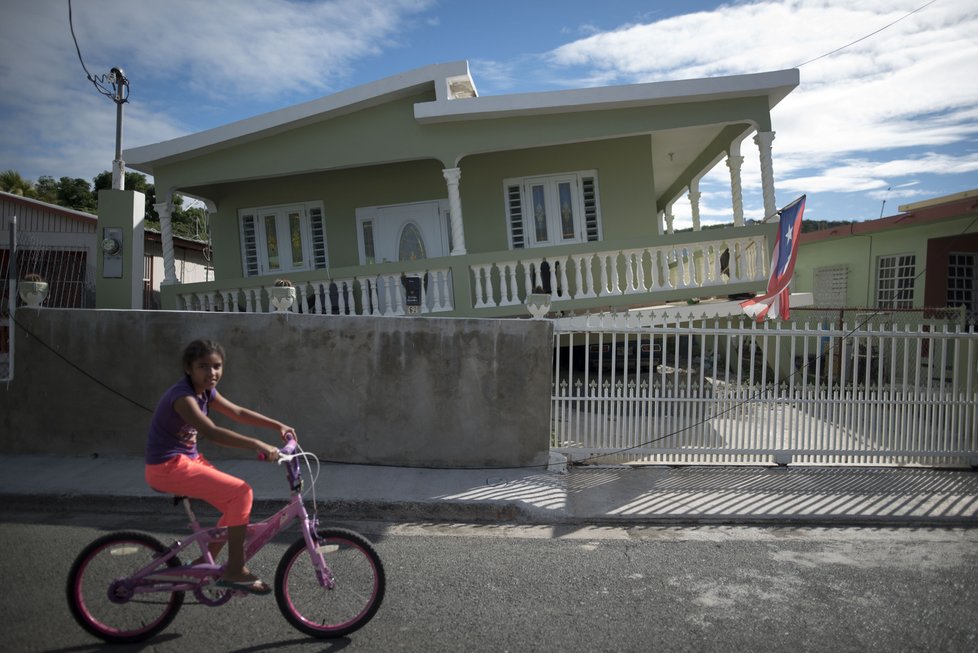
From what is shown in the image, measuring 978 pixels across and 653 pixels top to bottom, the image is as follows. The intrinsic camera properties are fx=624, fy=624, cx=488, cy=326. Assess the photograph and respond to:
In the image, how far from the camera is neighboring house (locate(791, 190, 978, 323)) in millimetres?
13195

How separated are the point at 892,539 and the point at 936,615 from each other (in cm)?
141

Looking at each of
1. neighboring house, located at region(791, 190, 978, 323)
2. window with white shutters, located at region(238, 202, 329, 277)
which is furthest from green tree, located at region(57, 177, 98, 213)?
neighboring house, located at region(791, 190, 978, 323)

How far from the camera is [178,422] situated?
3.22 meters

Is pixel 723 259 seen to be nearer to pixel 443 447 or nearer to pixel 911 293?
pixel 443 447

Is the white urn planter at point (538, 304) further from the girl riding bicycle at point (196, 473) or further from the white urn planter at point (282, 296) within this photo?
the girl riding bicycle at point (196, 473)

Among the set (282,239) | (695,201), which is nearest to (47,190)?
(282,239)

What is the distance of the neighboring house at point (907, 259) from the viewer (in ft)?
43.3

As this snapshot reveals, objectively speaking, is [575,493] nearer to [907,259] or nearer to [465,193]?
[465,193]

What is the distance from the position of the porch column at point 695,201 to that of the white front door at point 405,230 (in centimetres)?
635

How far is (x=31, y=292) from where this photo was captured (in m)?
6.59

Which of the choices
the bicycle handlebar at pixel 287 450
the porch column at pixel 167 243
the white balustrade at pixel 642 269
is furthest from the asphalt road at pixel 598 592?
the porch column at pixel 167 243

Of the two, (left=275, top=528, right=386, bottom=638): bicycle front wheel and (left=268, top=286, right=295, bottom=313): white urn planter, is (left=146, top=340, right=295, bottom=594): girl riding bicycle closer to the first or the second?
(left=275, top=528, right=386, bottom=638): bicycle front wheel

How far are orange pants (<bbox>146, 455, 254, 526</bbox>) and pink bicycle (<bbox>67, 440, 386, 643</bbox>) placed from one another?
0.36 feet

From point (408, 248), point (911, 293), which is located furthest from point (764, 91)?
point (911, 293)
